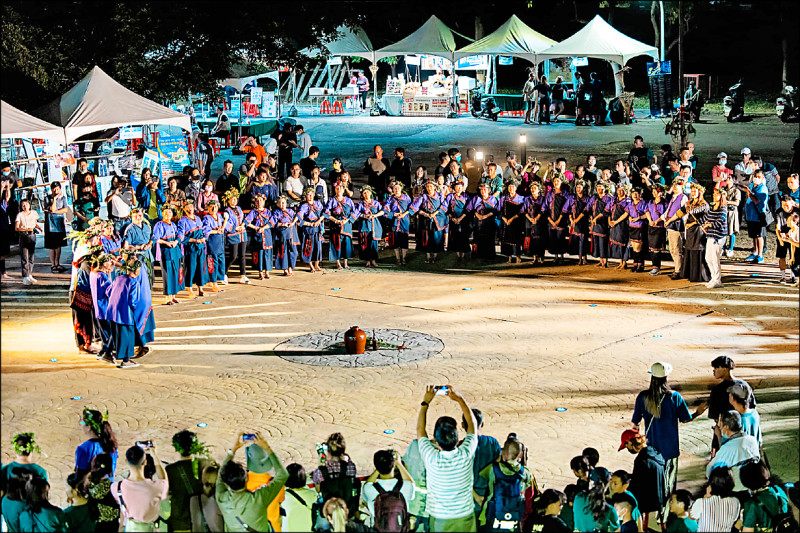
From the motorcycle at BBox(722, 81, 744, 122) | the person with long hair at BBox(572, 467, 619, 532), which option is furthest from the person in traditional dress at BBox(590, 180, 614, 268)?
the motorcycle at BBox(722, 81, 744, 122)

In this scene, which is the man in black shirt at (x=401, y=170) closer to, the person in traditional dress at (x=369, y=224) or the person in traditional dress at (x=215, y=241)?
the person in traditional dress at (x=369, y=224)

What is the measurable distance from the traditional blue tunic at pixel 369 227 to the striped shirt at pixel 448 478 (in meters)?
12.4

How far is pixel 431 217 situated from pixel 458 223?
0.58m

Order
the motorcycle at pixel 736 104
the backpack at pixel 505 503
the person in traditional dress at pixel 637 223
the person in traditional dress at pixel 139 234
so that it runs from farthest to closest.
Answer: the motorcycle at pixel 736 104 → the person in traditional dress at pixel 637 223 → the person in traditional dress at pixel 139 234 → the backpack at pixel 505 503

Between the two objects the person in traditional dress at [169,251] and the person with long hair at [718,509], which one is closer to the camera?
the person with long hair at [718,509]

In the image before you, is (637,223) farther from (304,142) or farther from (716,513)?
(716,513)

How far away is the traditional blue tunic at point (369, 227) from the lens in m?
19.7

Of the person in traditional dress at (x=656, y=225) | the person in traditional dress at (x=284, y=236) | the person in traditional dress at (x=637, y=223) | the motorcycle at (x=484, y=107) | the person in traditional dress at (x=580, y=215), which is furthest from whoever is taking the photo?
the motorcycle at (x=484, y=107)

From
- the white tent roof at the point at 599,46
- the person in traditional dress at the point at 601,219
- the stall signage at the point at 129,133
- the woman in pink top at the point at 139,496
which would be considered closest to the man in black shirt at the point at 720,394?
the woman in pink top at the point at 139,496

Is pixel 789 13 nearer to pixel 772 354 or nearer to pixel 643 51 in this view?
pixel 643 51

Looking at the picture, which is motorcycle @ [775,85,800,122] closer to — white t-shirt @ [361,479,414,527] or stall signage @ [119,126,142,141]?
stall signage @ [119,126,142,141]

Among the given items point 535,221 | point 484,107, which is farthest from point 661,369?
point 484,107

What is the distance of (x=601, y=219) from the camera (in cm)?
1923

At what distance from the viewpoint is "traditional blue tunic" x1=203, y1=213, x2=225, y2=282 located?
57.6 feet
